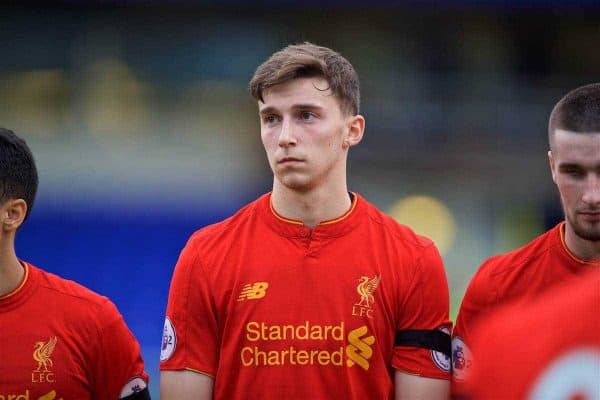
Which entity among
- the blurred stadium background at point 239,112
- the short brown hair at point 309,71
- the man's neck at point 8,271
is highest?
the blurred stadium background at point 239,112

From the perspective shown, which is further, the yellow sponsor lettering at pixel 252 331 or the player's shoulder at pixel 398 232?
the player's shoulder at pixel 398 232

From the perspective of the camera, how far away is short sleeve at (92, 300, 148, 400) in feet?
12.0

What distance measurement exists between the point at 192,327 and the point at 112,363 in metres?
0.31

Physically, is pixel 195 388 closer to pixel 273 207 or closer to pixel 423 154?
pixel 273 207

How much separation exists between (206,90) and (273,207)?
9.98 ft

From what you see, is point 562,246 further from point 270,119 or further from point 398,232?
point 270,119

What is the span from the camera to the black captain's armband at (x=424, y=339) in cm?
362

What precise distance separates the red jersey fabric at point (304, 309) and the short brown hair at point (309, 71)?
18.6 inches

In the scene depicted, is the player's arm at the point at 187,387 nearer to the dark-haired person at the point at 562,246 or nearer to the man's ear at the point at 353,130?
the dark-haired person at the point at 562,246

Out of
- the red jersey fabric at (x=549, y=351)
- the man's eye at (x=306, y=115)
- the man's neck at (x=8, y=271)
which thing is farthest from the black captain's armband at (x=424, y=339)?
the red jersey fabric at (x=549, y=351)

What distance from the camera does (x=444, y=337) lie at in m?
3.66

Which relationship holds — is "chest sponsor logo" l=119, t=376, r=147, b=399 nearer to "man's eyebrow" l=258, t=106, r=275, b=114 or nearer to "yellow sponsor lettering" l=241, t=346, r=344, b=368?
"yellow sponsor lettering" l=241, t=346, r=344, b=368

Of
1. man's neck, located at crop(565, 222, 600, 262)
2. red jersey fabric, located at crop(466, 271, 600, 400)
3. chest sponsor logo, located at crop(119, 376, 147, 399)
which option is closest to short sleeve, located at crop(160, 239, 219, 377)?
chest sponsor logo, located at crop(119, 376, 147, 399)

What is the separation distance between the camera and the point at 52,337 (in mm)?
3631
